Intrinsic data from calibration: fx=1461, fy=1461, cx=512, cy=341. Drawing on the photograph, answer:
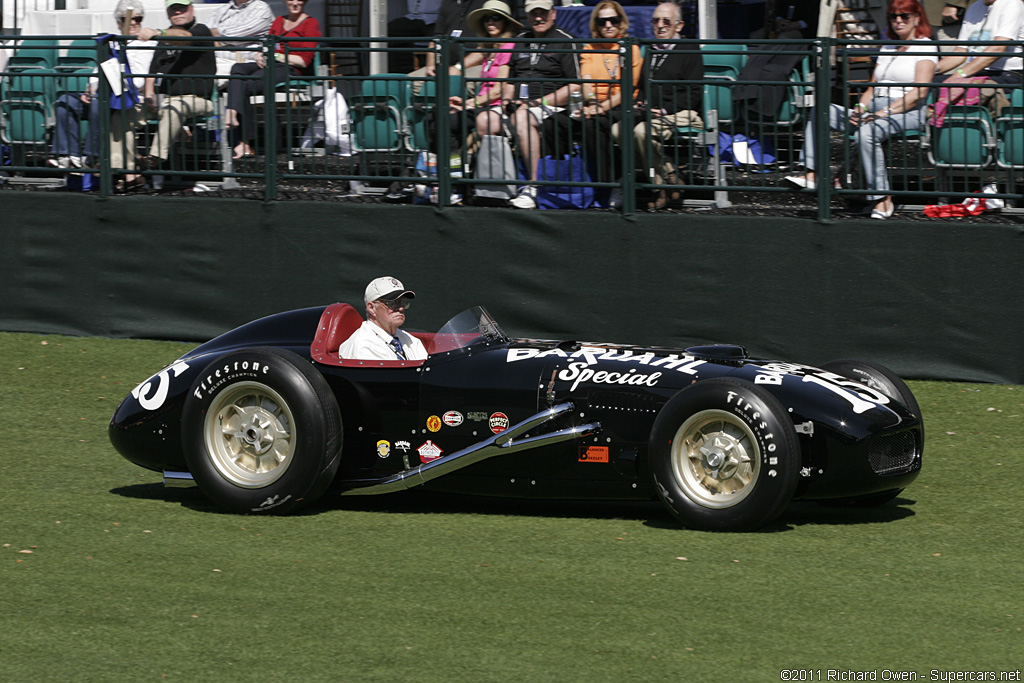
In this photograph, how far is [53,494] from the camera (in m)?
7.11

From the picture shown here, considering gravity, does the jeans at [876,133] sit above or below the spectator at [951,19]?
below

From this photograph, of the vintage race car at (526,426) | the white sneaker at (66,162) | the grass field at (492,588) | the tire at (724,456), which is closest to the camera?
the grass field at (492,588)

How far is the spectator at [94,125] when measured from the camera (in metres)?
11.5

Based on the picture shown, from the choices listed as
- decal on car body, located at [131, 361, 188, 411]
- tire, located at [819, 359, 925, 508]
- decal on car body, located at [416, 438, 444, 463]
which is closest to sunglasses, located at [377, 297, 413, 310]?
decal on car body, located at [416, 438, 444, 463]

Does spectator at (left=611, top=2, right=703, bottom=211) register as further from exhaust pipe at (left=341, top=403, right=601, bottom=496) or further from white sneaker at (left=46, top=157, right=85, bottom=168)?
white sneaker at (left=46, top=157, right=85, bottom=168)

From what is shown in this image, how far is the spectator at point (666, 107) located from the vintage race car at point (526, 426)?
352 centimetres

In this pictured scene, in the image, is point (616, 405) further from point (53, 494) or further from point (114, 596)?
point (53, 494)

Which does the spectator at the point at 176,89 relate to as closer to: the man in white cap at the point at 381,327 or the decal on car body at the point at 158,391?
the decal on car body at the point at 158,391

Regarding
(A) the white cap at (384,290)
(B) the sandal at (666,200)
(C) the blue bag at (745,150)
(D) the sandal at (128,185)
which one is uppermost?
(C) the blue bag at (745,150)

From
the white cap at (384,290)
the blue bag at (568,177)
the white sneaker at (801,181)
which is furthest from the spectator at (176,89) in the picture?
the white cap at (384,290)

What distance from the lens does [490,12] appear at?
11281 mm

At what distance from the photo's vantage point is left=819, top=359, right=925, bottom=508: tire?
22.3ft

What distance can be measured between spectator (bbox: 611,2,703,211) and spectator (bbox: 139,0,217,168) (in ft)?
10.7

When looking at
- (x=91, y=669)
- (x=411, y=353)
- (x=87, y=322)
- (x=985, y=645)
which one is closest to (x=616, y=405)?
(x=411, y=353)
